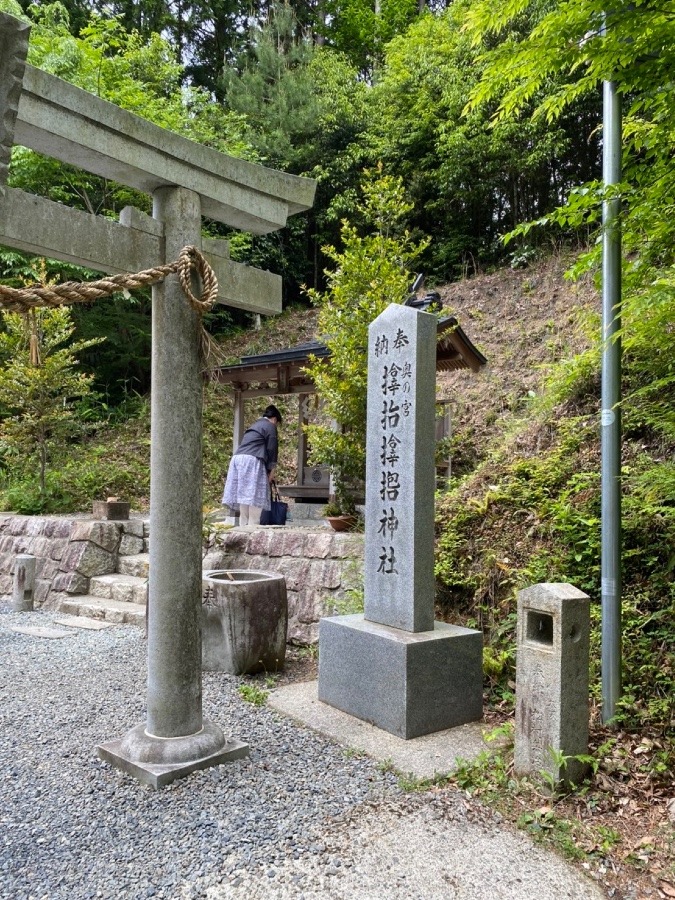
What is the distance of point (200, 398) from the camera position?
3.37m

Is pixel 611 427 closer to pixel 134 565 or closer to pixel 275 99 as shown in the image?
pixel 134 565

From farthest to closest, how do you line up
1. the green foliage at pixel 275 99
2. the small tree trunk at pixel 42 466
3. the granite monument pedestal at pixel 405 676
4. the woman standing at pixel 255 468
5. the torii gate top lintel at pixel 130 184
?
the green foliage at pixel 275 99, the small tree trunk at pixel 42 466, the woman standing at pixel 255 468, the granite monument pedestal at pixel 405 676, the torii gate top lintel at pixel 130 184

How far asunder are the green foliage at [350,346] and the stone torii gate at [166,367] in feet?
12.1

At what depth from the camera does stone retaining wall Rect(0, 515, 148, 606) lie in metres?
8.77

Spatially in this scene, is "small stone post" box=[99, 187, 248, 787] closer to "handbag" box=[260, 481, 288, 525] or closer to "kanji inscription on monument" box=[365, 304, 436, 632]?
"kanji inscription on monument" box=[365, 304, 436, 632]

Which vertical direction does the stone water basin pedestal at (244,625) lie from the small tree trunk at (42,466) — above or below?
below

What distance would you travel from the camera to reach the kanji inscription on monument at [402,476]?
13.6 ft

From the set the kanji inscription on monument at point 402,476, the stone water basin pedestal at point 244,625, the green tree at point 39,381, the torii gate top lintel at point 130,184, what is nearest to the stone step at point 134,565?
the green tree at point 39,381

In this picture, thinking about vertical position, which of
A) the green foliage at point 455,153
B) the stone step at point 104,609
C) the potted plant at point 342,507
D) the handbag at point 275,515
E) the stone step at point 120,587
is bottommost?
the stone step at point 104,609

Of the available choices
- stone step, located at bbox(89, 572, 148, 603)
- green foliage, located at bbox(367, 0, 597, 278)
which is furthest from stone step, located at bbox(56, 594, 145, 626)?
green foliage, located at bbox(367, 0, 597, 278)

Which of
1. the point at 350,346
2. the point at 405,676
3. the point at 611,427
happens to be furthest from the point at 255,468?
the point at 611,427

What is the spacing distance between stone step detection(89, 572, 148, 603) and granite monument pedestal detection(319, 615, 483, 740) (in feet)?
14.2

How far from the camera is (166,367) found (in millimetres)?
3252

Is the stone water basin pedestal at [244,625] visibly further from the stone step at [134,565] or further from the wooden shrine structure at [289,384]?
the wooden shrine structure at [289,384]
